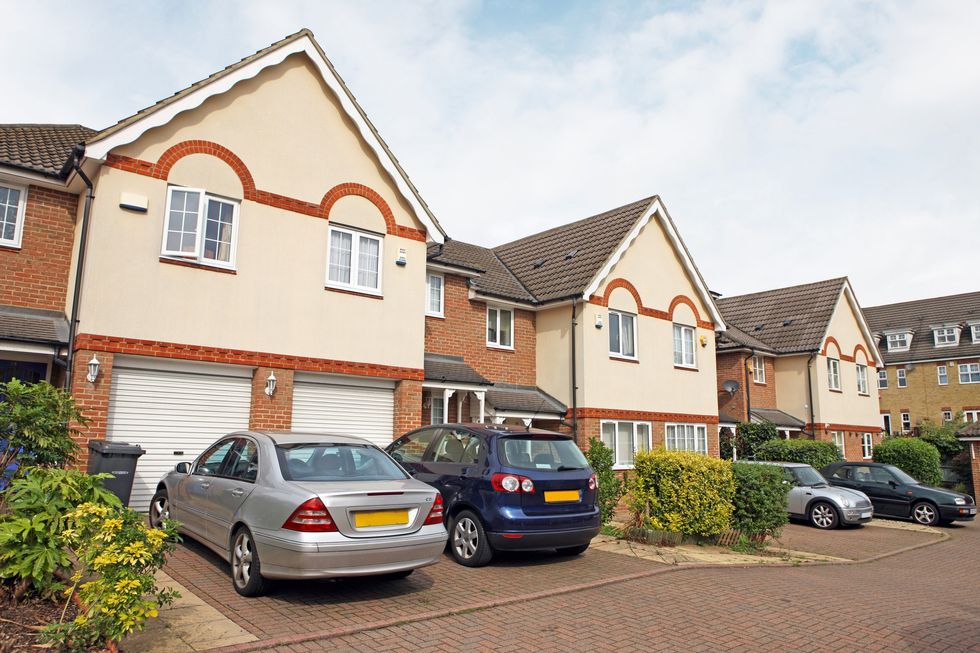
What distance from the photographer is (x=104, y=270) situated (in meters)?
10.2

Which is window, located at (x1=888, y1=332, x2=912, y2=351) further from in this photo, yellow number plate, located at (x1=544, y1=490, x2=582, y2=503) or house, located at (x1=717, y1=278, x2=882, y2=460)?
yellow number plate, located at (x1=544, y1=490, x2=582, y2=503)

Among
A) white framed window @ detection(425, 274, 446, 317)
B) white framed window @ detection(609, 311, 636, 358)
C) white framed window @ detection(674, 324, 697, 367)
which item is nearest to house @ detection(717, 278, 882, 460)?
white framed window @ detection(674, 324, 697, 367)

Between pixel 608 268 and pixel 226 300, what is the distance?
10317 millimetres

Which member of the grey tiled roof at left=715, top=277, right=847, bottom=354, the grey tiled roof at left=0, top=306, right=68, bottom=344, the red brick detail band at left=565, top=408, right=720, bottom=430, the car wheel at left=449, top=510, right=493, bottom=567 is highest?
the grey tiled roof at left=715, top=277, right=847, bottom=354

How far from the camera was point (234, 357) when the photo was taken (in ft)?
37.5

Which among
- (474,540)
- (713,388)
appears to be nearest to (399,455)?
(474,540)

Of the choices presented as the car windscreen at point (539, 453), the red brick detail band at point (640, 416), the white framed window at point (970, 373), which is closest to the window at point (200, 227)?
the car windscreen at point (539, 453)

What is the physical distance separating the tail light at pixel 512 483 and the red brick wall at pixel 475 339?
27.2 feet

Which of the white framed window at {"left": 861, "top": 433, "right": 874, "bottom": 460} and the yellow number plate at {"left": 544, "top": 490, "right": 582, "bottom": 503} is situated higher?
the white framed window at {"left": 861, "top": 433, "right": 874, "bottom": 460}

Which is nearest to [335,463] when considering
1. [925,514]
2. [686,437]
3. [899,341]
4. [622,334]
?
[622,334]

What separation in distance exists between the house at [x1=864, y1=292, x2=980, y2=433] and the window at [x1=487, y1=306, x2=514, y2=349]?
30777 millimetres

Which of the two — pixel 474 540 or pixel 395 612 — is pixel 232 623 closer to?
pixel 395 612

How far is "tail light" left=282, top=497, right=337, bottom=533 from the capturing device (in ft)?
18.5

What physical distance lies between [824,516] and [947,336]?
35.0 metres
